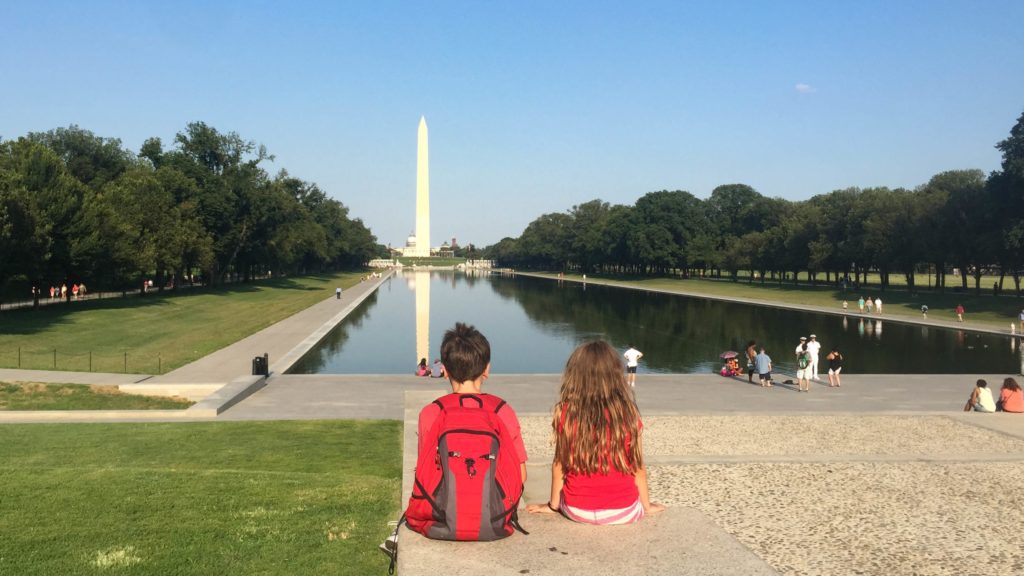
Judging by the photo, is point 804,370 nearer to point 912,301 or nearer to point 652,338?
point 652,338

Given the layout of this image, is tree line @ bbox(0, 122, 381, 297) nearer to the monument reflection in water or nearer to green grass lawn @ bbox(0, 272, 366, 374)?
green grass lawn @ bbox(0, 272, 366, 374)

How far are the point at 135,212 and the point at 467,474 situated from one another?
2354 inches

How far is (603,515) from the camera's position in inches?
210

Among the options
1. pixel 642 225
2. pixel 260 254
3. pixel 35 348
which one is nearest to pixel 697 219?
pixel 642 225

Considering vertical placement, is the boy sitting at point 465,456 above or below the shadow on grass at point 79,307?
above

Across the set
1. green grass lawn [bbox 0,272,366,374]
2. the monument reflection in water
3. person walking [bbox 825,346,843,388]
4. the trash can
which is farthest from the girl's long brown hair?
the monument reflection in water

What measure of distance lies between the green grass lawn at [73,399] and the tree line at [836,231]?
188ft

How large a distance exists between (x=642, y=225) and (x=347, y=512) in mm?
118145

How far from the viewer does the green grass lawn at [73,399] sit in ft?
62.7

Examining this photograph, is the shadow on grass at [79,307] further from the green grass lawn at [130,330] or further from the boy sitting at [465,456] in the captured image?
the boy sitting at [465,456]

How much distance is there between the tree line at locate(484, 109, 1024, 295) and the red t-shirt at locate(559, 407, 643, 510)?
60.5m

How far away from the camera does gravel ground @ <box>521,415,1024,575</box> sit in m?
7.25

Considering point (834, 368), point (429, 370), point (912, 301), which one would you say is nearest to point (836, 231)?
point (912, 301)

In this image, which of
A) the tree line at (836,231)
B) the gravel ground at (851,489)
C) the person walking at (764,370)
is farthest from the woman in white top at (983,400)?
the tree line at (836,231)
